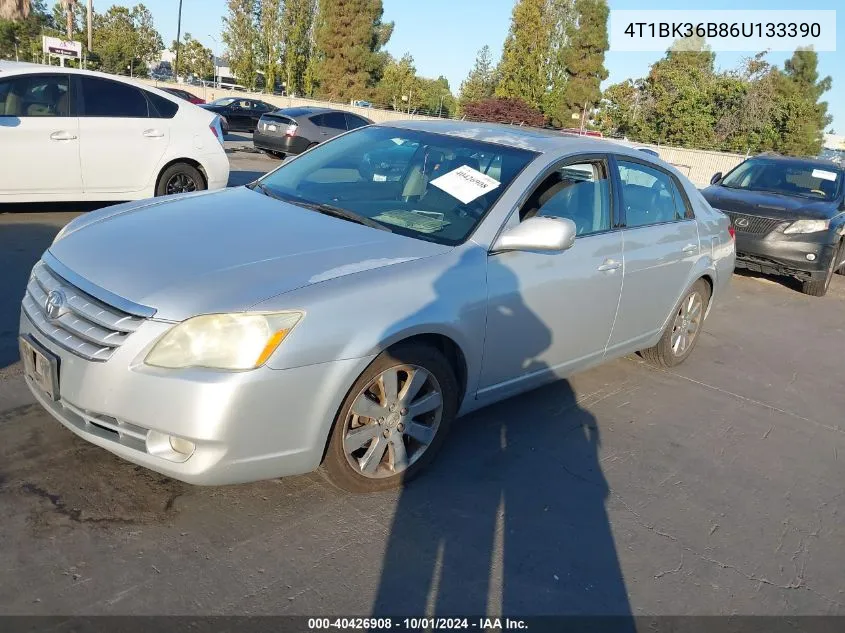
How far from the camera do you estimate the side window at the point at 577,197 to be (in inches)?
157

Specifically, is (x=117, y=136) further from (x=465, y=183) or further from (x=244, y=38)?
(x=244, y=38)

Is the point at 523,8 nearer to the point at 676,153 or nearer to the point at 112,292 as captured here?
the point at 676,153

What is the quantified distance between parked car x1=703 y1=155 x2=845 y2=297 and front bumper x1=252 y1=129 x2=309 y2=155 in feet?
33.4

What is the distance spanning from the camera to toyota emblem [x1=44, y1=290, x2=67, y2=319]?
2914 mm

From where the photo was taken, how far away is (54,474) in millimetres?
3162

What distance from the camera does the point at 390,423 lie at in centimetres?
324

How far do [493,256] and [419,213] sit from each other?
1.69ft

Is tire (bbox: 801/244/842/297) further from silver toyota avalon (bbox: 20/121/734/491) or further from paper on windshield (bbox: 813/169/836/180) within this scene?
silver toyota avalon (bbox: 20/121/734/491)

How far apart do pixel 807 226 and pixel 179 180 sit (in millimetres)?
7589

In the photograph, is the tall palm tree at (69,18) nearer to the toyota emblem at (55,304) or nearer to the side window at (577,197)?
the side window at (577,197)

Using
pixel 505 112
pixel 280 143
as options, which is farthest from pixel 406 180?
pixel 505 112

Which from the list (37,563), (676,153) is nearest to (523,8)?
(676,153)

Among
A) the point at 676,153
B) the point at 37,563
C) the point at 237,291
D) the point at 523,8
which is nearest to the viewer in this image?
the point at 37,563

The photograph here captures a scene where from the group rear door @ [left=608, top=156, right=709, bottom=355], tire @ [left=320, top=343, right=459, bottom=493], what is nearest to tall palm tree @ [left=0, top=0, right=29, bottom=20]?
rear door @ [left=608, top=156, right=709, bottom=355]
